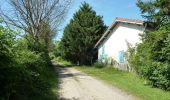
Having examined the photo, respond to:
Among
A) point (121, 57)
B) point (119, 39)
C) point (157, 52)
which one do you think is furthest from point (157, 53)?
point (119, 39)

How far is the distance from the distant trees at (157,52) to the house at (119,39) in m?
5.14

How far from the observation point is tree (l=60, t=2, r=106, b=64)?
41.1m

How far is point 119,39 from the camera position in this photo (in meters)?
31.8

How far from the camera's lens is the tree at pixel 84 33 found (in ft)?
135

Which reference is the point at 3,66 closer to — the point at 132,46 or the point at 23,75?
the point at 23,75

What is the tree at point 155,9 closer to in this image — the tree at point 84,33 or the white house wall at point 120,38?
the white house wall at point 120,38

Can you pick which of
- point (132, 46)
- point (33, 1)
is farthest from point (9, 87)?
point (33, 1)

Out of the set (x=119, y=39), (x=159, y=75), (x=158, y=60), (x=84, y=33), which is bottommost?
(x=159, y=75)

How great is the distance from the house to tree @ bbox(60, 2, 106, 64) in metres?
2.72

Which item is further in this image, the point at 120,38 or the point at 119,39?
the point at 119,39

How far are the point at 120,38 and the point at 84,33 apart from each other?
10.4 meters

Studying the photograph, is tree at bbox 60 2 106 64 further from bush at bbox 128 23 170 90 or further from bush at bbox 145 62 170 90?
bush at bbox 145 62 170 90

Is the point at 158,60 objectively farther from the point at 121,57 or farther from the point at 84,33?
the point at 84,33

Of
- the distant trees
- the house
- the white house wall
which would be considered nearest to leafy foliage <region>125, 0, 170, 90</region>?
the distant trees
